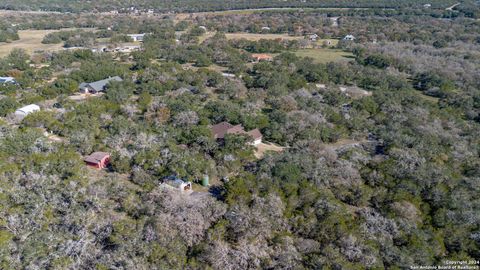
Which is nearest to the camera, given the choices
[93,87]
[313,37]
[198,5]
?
[93,87]

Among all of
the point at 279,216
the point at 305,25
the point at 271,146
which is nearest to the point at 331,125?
the point at 271,146

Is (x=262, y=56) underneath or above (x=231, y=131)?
underneath

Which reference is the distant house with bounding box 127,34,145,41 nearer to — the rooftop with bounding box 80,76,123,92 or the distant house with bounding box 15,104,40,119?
the rooftop with bounding box 80,76,123,92

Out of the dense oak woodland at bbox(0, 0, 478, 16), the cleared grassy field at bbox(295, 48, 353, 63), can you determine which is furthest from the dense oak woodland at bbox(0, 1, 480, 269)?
the dense oak woodland at bbox(0, 0, 478, 16)

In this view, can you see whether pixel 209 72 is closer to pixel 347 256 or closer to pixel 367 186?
pixel 367 186

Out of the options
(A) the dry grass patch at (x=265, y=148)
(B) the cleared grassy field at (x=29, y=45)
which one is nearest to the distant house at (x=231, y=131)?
(A) the dry grass patch at (x=265, y=148)

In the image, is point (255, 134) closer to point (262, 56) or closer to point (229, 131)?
point (229, 131)

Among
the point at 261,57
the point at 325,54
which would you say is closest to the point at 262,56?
the point at 261,57
